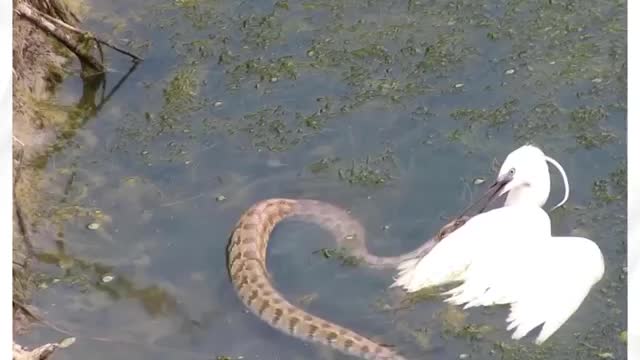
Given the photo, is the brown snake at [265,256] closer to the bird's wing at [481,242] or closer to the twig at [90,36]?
the bird's wing at [481,242]

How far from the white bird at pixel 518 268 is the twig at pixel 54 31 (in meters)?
4.45

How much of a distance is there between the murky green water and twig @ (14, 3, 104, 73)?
23 cm

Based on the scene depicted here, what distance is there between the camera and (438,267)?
26.0 feet

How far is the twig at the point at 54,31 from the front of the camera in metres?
10.1

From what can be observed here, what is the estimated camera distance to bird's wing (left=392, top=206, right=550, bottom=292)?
778 centimetres

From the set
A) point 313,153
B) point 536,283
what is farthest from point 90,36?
point 536,283

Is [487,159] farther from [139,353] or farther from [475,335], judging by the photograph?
[139,353]

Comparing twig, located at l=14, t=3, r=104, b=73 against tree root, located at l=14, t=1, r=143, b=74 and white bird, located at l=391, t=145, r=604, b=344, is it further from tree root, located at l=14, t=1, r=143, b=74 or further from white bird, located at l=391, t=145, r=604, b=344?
white bird, located at l=391, t=145, r=604, b=344

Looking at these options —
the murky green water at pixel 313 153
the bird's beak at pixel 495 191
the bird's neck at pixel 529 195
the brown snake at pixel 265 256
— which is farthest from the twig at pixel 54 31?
the bird's neck at pixel 529 195

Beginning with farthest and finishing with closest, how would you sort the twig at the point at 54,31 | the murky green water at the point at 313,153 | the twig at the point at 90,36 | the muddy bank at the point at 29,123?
the twig at the point at 90,36
the twig at the point at 54,31
the muddy bank at the point at 29,123
the murky green water at the point at 313,153

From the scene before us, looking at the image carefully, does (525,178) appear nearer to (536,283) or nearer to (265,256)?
(536,283)

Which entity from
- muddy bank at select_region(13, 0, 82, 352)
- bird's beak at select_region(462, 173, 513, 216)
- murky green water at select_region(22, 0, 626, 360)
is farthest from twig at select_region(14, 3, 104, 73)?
bird's beak at select_region(462, 173, 513, 216)

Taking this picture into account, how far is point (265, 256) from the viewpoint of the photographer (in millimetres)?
8930

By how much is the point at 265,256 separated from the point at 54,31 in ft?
10.9
